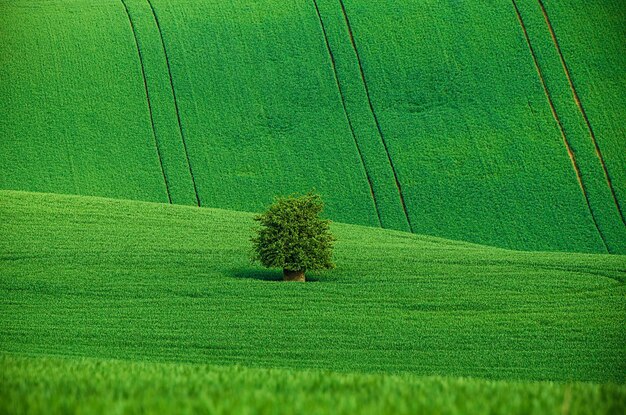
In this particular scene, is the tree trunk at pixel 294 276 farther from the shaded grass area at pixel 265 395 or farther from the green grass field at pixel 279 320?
the shaded grass area at pixel 265 395

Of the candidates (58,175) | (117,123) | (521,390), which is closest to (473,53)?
(117,123)

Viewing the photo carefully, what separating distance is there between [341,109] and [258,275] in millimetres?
21271

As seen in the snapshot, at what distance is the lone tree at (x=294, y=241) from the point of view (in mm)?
25938

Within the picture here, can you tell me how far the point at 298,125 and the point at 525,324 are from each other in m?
26.8

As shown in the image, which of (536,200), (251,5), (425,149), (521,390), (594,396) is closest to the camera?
(594,396)

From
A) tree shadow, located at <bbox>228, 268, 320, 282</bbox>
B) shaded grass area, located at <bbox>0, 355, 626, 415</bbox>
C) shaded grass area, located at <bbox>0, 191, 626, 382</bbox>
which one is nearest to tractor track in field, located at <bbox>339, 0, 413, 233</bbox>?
shaded grass area, located at <bbox>0, 191, 626, 382</bbox>

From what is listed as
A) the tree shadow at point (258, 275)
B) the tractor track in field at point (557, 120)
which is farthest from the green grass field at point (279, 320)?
the tractor track in field at point (557, 120)

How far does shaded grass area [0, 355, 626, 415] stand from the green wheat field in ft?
3.24

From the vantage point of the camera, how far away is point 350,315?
21.6 metres

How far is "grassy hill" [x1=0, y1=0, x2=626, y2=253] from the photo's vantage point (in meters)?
41.5

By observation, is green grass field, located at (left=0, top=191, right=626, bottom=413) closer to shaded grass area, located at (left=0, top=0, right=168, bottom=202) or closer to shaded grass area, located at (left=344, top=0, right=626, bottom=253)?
shaded grass area, located at (left=344, top=0, right=626, bottom=253)

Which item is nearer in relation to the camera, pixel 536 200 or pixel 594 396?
pixel 594 396

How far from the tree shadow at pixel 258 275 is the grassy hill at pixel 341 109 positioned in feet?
42.8

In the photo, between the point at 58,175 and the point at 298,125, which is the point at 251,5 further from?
the point at 58,175
